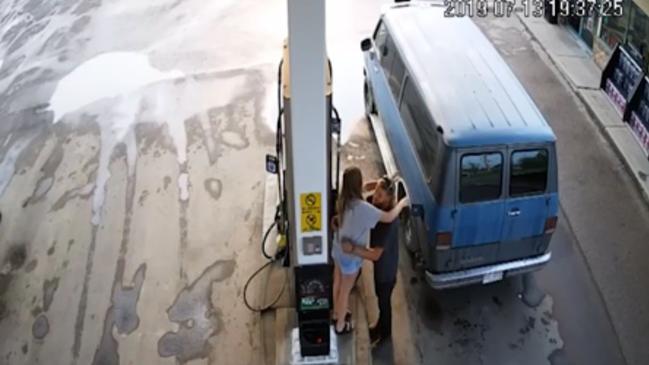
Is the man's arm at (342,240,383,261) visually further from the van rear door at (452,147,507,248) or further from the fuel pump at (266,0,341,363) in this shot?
the van rear door at (452,147,507,248)

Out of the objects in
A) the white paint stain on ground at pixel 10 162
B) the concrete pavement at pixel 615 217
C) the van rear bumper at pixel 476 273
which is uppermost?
the white paint stain on ground at pixel 10 162

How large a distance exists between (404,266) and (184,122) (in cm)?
434

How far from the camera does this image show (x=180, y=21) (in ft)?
44.2

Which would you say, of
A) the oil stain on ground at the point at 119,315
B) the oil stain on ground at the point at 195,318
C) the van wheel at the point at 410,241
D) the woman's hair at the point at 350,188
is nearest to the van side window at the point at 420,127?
the van wheel at the point at 410,241

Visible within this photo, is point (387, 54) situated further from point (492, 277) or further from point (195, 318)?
point (195, 318)

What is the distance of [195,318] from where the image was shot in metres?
7.21

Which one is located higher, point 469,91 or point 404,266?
point 469,91

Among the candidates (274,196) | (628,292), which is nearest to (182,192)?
(274,196)

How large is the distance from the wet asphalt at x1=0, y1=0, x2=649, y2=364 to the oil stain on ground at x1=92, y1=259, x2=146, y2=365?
19 millimetres

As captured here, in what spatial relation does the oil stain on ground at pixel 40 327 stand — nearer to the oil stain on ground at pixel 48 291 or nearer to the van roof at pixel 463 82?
the oil stain on ground at pixel 48 291

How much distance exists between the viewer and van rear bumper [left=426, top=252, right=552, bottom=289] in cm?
682

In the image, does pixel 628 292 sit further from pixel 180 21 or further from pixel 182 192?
pixel 180 21

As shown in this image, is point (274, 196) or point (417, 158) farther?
point (274, 196)

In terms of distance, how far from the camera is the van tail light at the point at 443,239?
6617 mm
